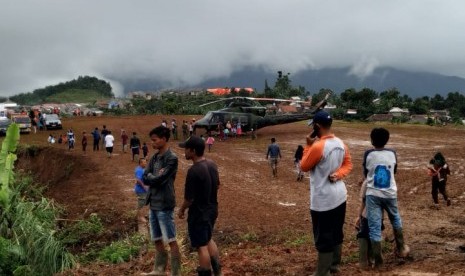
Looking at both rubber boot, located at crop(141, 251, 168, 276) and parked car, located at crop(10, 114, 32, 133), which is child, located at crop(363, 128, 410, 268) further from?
parked car, located at crop(10, 114, 32, 133)

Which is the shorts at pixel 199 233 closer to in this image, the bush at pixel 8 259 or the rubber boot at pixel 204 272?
the rubber boot at pixel 204 272

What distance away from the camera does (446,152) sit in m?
24.1

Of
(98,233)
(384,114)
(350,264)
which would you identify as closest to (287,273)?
(350,264)

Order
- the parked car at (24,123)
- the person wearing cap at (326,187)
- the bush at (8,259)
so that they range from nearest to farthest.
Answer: the person wearing cap at (326,187) < the bush at (8,259) < the parked car at (24,123)

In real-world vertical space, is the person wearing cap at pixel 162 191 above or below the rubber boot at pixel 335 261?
above

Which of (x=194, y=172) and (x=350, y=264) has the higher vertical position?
(x=194, y=172)

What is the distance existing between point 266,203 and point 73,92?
151 m

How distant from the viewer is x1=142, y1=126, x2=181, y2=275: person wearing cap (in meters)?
5.84

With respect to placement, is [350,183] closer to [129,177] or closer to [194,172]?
[129,177]

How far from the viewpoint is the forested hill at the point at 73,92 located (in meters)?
152

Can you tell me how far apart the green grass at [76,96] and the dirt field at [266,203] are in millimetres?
119670

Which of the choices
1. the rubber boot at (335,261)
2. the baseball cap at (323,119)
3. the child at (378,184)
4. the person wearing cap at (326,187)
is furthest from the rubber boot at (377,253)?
the baseball cap at (323,119)

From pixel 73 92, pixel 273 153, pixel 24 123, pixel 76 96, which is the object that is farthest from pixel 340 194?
pixel 73 92

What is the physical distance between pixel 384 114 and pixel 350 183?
138 ft
